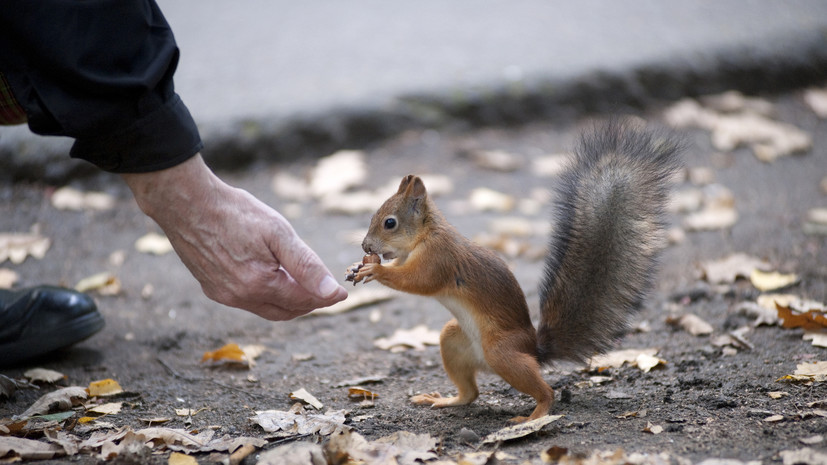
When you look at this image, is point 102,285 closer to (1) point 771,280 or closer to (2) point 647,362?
(2) point 647,362

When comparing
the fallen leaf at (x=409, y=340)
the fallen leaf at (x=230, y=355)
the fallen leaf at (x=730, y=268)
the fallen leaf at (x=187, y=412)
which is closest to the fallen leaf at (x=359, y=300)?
the fallen leaf at (x=409, y=340)

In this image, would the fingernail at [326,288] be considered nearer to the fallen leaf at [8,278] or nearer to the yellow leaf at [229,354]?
the yellow leaf at [229,354]

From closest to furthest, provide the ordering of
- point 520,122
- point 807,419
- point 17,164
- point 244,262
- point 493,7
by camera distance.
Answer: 1. point 807,419
2. point 244,262
3. point 17,164
4. point 520,122
5. point 493,7

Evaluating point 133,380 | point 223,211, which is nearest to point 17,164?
point 133,380

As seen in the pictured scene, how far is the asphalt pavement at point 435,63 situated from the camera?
3506 millimetres

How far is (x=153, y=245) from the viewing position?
9.27 feet

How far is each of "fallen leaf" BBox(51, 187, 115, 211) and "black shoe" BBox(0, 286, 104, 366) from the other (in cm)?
119

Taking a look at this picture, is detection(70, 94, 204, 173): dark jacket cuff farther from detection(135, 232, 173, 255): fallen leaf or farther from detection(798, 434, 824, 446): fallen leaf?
detection(135, 232, 173, 255): fallen leaf

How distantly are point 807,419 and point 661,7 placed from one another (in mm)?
4015

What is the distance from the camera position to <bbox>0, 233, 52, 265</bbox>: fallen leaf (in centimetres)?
261

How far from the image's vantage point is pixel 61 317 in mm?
1919

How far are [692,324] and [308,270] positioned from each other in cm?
110

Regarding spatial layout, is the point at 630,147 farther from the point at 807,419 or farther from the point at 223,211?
the point at 223,211

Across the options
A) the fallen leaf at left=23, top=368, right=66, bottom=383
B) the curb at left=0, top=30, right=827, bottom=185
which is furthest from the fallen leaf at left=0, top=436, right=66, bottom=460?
the curb at left=0, top=30, right=827, bottom=185
